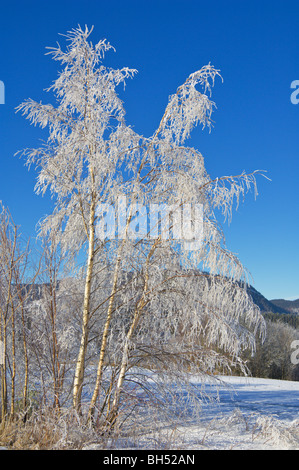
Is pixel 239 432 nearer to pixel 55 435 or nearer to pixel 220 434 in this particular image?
pixel 220 434

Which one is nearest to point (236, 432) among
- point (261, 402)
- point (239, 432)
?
point (239, 432)

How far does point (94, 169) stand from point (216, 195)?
2.03 metres

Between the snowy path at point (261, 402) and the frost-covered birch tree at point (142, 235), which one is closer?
the frost-covered birch tree at point (142, 235)

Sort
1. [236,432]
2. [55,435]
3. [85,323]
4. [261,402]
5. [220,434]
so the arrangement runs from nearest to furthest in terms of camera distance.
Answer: [55,435], [85,323], [220,434], [236,432], [261,402]

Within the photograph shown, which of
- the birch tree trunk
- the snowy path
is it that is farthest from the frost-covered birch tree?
the snowy path

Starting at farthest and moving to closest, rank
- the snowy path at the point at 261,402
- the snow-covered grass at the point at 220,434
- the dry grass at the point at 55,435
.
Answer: the snowy path at the point at 261,402
the snow-covered grass at the point at 220,434
the dry grass at the point at 55,435

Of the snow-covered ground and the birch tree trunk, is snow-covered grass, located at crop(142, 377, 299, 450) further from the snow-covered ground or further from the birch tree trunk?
the birch tree trunk

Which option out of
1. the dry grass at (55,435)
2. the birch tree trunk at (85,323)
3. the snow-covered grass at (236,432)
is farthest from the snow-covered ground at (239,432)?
the birch tree trunk at (85,323)

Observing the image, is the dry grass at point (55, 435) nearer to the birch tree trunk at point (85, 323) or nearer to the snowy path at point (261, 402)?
the birch tree trunk at point (85, 323)

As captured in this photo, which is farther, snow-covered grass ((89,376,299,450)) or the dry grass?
snow-covered grass ((89,376,299,450))

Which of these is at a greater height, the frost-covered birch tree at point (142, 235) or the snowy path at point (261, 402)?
the frost-covered birch tree at point (142, 235)

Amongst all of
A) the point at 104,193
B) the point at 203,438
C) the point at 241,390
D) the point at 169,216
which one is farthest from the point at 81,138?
the point at 241,390

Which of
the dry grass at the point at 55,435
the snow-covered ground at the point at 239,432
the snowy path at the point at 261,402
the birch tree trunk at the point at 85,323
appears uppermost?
the birch tree trunk at the point at 85,323

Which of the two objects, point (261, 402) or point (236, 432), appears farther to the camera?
point (261, 402)
